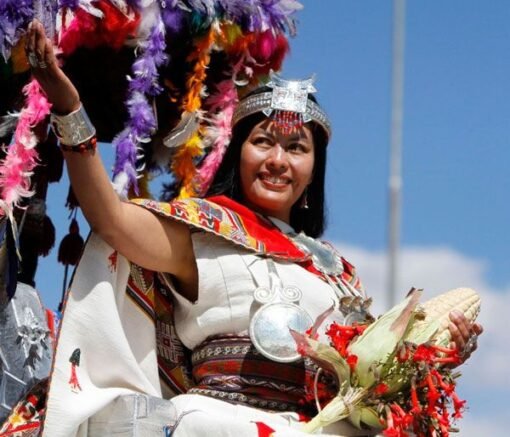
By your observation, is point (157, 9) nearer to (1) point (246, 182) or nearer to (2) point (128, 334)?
(1) point (246, 182)

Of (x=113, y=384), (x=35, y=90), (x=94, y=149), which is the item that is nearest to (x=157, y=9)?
(x=35, y=90)

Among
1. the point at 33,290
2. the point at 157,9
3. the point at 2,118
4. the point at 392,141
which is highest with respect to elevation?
the point at 157,9

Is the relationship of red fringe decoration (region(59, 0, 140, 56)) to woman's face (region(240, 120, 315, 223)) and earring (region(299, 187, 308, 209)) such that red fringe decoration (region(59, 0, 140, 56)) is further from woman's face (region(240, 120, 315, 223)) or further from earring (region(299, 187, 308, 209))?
earring (region(299, 187, 308, 209))

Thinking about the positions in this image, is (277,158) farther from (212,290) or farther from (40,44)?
(40,44)

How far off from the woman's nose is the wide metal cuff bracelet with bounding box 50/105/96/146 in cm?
77

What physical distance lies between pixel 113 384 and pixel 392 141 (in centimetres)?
118

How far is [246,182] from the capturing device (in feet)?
14.0

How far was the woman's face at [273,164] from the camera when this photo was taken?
423 cm

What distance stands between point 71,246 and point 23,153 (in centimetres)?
71

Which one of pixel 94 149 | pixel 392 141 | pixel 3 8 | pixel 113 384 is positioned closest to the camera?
pixel 392 141

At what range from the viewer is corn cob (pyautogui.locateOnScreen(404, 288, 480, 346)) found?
3746 millimetres

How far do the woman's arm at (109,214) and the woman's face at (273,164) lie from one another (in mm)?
336

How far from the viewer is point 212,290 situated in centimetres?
397

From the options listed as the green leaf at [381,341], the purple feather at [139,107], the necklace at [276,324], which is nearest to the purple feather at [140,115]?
the purple feather at [139,107]
